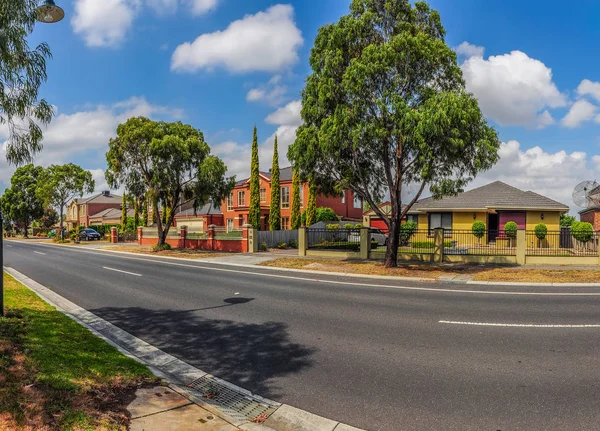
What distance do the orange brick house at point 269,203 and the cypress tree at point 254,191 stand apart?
4.28 meters

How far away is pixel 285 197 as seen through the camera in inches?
1820

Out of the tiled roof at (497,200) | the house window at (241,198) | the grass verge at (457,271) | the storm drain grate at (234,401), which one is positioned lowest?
the storm drain grate at (234,401)

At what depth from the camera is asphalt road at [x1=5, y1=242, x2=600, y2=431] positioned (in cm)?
466

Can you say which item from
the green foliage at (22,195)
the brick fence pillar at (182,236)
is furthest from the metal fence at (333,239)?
the green foliage at (22,195)

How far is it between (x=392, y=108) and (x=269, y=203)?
Answer: 31.6 meters

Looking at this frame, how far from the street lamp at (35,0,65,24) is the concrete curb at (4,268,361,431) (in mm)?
5796

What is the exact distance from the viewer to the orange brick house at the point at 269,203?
1790 inches

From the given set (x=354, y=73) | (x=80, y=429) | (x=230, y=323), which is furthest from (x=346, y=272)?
(x=80, y=429)

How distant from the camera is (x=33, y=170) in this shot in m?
74.6

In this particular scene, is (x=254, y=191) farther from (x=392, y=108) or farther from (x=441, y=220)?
(x=392, y=108)

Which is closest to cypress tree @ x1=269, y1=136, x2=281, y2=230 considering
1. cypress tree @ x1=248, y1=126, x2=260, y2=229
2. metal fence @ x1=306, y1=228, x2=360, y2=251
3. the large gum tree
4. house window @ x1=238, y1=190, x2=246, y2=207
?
cypress tree @ x1=248, y1=126, x2=260, y2=229

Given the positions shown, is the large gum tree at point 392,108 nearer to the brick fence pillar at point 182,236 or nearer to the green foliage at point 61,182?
the brick fence pillar at point 182,236

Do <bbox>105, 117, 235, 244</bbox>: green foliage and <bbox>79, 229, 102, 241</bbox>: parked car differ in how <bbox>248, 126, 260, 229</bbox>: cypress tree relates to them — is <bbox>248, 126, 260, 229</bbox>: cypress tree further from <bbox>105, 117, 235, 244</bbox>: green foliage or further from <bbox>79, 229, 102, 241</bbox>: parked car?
<bbox>79, 229, 102, 241</bbox>: parked car

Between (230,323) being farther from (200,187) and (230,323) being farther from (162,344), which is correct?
(200,187)
